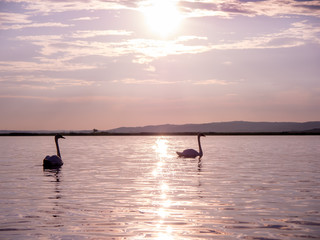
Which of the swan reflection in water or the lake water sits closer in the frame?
the lake water

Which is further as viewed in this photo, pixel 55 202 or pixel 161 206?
pixel 55 202

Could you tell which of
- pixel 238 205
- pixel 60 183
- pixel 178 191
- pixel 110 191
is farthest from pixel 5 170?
pixel 238 205

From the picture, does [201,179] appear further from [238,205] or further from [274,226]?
[274,226]

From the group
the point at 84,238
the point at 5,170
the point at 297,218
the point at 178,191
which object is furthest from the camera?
the point at 5,170

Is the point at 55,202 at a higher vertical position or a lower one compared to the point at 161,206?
higher

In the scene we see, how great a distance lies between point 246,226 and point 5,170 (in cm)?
2269

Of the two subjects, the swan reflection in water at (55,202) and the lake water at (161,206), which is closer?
the lake water at (161,206)

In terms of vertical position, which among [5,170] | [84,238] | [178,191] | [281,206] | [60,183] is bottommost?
[84,238]

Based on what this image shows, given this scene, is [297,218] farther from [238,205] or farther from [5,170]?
[5,170]

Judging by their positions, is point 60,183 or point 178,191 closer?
point 178,191

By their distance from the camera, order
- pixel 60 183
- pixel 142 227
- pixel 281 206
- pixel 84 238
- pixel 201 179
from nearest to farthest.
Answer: pixel 84 238 < pixel 142 227 < pixel 281 206 < pixel 60 183 < pixel 201 179

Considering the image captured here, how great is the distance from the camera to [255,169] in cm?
3312

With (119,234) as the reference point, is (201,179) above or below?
above

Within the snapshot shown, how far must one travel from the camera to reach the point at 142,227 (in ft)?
45.5
